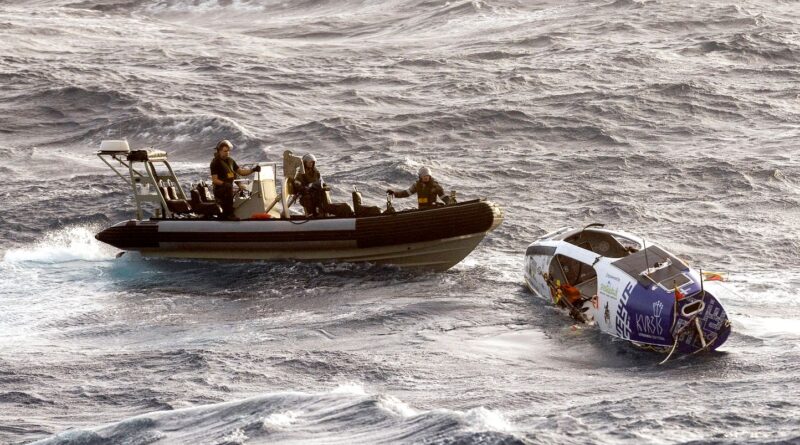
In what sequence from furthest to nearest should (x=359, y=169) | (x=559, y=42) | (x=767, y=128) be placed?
1. (x=559, y=42)
2. (x=767, y=128)
3. (x=359, y=169)

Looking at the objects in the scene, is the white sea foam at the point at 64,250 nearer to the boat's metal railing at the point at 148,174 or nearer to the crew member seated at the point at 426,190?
the boat's metal railing at the point at 148,174

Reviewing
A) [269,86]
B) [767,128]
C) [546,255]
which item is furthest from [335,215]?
[269,86]

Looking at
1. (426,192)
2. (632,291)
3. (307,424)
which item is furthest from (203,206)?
(307,424)

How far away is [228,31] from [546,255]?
1188 inches

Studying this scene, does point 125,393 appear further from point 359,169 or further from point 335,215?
point 359,169

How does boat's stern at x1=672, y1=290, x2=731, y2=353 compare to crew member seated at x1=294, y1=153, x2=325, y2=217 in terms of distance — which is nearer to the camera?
boat's stern at x1=672, y1=290, x2=731, y2=353

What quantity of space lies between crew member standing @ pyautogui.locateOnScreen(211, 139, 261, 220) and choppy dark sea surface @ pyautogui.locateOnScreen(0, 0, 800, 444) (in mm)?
1121

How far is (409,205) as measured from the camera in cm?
2402

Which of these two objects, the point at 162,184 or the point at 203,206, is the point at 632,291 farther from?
the point at 162,184

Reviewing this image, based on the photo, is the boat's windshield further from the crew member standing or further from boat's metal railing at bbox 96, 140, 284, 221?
the crew member standing

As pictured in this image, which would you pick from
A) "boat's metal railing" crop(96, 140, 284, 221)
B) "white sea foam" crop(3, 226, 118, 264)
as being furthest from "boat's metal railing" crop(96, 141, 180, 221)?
"white sea foam" crop(3, 226, 118, 264)

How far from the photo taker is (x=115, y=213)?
78.8ft

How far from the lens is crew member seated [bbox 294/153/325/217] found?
19875 millimetres

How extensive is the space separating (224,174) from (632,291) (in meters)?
7.56
